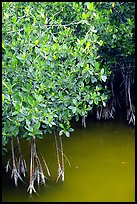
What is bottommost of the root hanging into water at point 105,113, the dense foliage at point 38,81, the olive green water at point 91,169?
the olive green water at point 91,169

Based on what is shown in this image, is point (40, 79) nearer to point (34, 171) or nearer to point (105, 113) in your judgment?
point (34, 171)

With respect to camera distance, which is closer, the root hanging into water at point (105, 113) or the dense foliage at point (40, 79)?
the dense foliage at point (40, 79)

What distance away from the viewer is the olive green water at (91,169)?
4.95 meters

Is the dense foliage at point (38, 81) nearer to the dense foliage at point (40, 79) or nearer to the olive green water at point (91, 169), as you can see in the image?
the dense foliage at point (40, 79)

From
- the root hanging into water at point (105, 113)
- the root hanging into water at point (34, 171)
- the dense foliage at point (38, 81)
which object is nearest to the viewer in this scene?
the dense foliage at point (38, 81)

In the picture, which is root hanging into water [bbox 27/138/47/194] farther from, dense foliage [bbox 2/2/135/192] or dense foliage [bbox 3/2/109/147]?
dense foliage [bbox 3/2/109/147]

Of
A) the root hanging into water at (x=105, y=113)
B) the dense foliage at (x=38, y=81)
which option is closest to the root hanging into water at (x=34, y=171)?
the dense foliage at (x=38, y=81)

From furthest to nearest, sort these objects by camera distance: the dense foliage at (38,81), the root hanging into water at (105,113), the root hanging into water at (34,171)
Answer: the root hanging into water at (105,113)
the root hanging into water at (34,171)
the dense foliage at (38,81)

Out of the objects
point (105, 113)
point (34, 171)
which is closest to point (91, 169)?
point (34, 171)

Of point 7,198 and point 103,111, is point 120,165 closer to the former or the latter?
point 7,198

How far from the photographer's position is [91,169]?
570 centimetres

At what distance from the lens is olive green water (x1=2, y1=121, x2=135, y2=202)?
195 inches

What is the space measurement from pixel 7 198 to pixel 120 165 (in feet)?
5.88

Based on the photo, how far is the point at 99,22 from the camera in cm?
695
